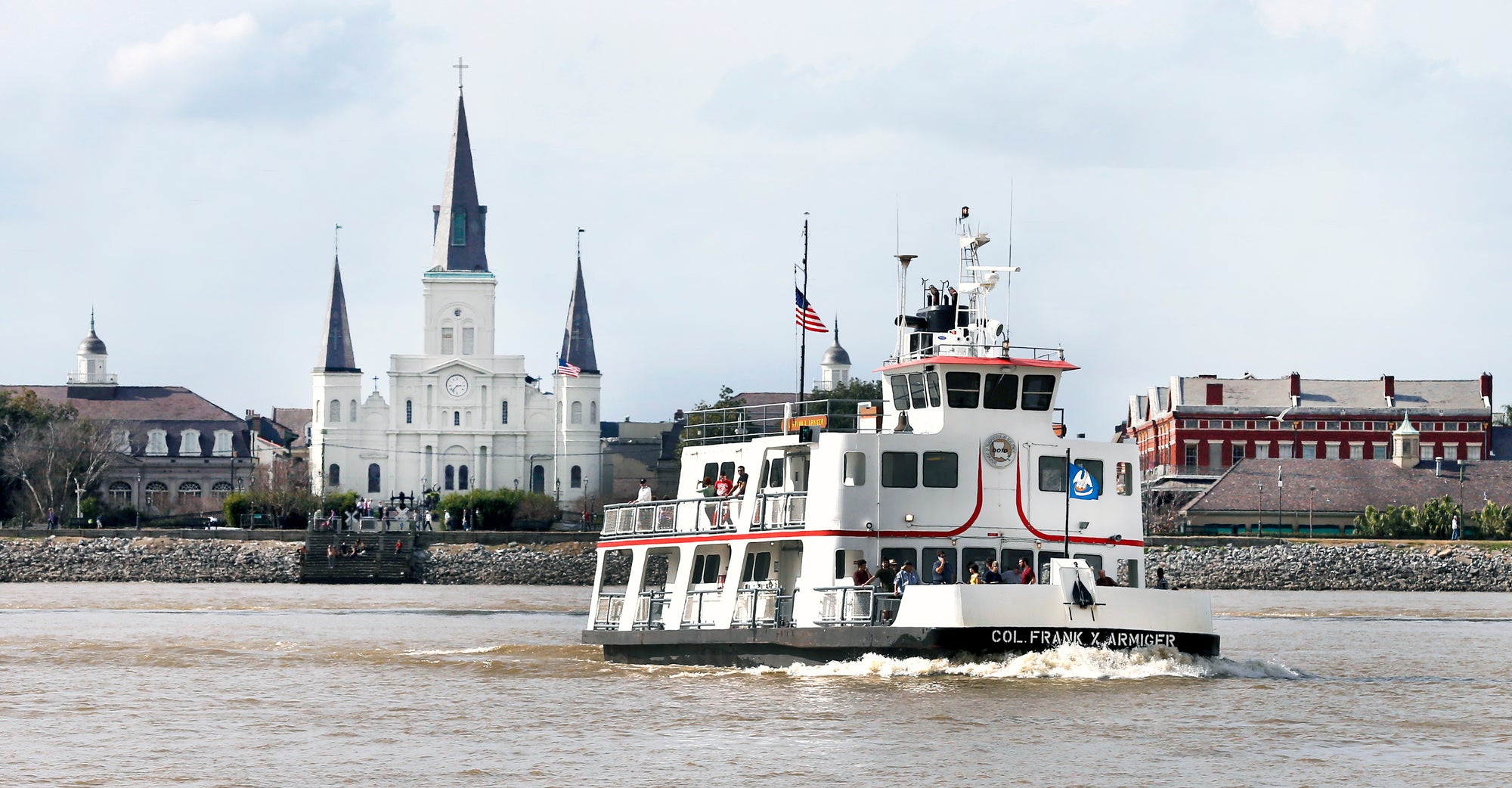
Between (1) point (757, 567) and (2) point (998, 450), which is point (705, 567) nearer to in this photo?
(1) point (757, 567)

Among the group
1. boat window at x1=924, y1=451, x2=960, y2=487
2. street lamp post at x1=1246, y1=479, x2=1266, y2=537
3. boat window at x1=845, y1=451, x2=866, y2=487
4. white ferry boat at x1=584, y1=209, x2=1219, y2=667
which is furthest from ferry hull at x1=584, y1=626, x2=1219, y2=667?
street lamp post at x1=1246, y1=479, x2=1266, y2=537

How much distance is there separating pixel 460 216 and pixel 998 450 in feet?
467

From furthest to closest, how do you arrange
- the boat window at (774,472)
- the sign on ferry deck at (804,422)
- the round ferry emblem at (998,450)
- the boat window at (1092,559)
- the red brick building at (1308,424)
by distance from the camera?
1. the red brick building at (1308,424)
2. the boat window at (774,472)
3. the sign on ferry deck at (804,422)
4. the boat window at (1092,559)
5. the round ferry emblem at (998,450)

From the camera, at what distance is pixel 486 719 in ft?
106

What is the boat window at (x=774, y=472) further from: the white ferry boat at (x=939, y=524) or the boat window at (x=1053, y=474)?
the boat window at (x=1053, y=474)

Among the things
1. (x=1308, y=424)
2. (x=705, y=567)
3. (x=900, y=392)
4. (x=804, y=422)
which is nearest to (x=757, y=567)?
(x=705, y=567)

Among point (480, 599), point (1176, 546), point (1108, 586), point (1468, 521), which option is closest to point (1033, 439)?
point (1108, 586)

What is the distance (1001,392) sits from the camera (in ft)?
119

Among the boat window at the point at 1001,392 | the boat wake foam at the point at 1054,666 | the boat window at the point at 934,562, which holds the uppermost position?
the boat window at the point at 1001,392

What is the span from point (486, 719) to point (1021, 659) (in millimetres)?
8484

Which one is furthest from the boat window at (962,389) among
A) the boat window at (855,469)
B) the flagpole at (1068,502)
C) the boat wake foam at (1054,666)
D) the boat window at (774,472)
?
the boat wake foam at (1054,666)

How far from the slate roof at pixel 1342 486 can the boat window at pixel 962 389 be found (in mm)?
77799

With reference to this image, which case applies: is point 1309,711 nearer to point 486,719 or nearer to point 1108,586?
point 1108,586

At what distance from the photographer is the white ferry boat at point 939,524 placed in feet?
109
